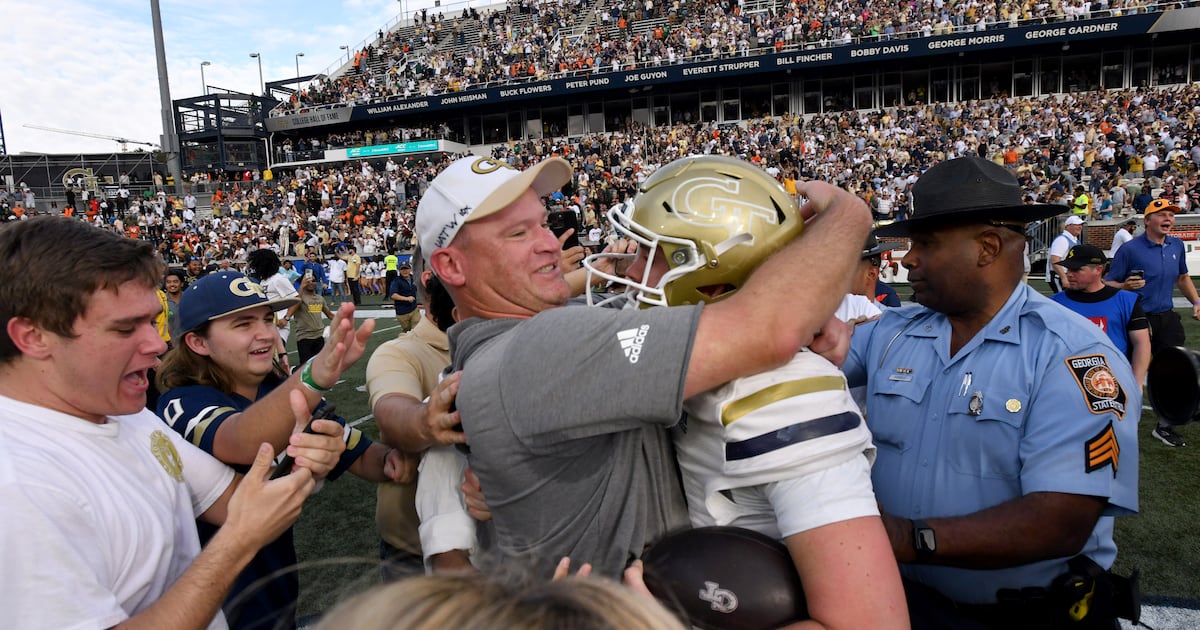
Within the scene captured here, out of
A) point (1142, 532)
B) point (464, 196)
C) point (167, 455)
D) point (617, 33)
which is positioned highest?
point (617, 33)

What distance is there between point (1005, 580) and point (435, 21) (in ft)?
182

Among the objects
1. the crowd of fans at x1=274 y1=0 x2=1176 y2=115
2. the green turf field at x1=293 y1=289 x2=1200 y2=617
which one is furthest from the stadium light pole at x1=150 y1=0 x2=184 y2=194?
the green turf field at x1=293 y1=289 x2=1200 y2=617

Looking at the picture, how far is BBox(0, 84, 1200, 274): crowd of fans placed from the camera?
2391cm

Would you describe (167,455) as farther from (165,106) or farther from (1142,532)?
(165,106)

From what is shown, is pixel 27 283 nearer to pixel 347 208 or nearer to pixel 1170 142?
→ pixel 1170 142

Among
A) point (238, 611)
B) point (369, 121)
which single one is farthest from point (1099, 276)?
point (369, 121)

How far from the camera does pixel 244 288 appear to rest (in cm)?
312

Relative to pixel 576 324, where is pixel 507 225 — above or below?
above

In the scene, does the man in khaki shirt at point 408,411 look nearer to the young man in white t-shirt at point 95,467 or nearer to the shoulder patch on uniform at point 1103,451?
the young man in white t-shirt at point 95,467

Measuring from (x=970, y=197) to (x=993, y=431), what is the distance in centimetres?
78

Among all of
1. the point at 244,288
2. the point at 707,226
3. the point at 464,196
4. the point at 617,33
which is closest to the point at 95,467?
the point at 464,196

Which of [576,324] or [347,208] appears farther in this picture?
[347,208]

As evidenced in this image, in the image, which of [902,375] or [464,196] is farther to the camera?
[902,375]

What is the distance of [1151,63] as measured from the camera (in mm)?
33938
